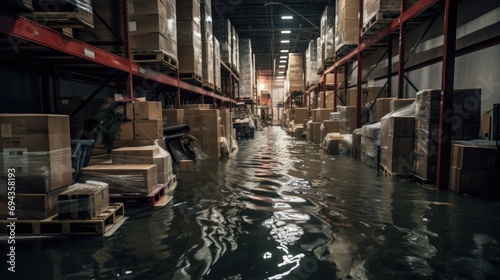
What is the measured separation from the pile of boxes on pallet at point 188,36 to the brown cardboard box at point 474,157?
20.2 feet

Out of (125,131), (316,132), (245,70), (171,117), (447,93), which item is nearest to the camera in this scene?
(447,93)

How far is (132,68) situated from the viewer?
216 inches

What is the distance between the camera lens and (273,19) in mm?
18109

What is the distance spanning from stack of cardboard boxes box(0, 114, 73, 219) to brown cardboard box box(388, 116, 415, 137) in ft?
16.3

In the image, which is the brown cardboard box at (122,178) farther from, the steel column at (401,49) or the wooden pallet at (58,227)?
the steel column at (401,49)

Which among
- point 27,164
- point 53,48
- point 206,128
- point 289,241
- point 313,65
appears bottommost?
point 289,241

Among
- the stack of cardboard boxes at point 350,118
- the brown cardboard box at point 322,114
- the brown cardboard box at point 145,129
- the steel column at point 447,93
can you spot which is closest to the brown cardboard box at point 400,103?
the steel column at point 447,93

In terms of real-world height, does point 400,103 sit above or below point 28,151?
above

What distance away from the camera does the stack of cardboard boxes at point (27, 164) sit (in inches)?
113

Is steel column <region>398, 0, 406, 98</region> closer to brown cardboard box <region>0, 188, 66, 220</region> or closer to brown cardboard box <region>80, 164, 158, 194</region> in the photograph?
brown cardboard box <region>80, 164, 158, 194</region>

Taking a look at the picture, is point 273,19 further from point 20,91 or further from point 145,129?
point 20,91

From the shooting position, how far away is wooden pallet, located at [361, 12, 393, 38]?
20.9 ft

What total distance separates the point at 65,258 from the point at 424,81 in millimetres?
7650

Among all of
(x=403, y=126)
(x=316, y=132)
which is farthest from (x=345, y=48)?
(x=403, y=126)
